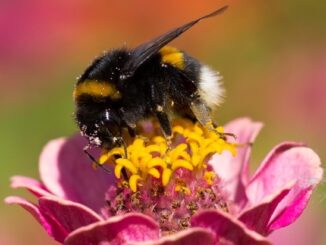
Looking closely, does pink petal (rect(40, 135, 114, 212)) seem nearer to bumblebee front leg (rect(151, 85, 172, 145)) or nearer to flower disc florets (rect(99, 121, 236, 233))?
flower disc florets (rect(99, 121, 236, 233))

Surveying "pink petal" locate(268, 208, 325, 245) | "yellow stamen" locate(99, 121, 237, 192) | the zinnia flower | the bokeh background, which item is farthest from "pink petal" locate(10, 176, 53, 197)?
the bokeh background

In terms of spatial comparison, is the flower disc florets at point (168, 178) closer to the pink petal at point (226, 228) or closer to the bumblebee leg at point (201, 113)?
the bumblebee leg at point (201, 113)

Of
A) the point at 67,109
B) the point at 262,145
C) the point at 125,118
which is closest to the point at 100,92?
the point at 125,118

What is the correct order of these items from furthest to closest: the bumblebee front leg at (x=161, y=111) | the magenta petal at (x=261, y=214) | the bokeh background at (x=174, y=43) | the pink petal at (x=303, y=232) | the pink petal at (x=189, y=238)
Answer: the bokeh background at (x=174, y=43)
the pink petal at (x=303, y=232)
the bumblebee front leg at (x=161, y=111)
the magenta petal at (x=261, y=214)
the pink petal at (x=189, y=238)

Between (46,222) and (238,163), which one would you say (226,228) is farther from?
(238,163)

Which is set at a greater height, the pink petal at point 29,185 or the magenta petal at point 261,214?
the pink petal at point 29,185

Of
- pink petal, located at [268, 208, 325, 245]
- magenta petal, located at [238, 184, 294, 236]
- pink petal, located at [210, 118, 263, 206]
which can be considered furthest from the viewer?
pink petal, located at [268, 208, 325, 245]

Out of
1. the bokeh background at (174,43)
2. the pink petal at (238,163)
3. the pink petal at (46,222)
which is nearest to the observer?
the pink petal at (46,222)

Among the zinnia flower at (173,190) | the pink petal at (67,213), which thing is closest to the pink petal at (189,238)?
the zinnia flower at (173,190)
